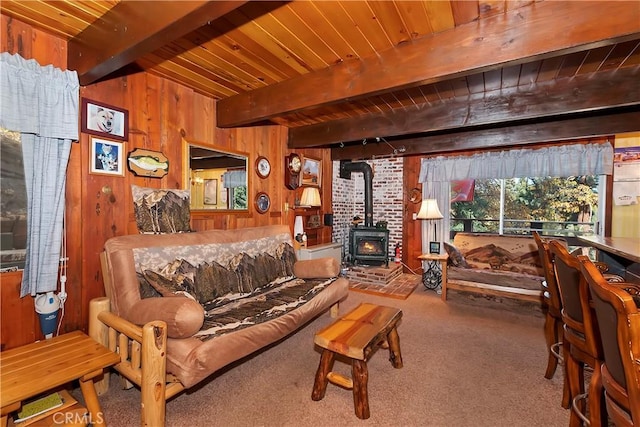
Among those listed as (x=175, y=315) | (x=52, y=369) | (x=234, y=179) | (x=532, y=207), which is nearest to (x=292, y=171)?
(x=234, y=179)

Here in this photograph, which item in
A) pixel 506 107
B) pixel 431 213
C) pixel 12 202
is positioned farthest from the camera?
pixel 431 213

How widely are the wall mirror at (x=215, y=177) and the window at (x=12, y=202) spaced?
1.18m

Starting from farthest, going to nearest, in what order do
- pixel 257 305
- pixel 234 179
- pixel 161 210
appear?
pixel 234 179 < pixel 161 210 < pixel 257 305

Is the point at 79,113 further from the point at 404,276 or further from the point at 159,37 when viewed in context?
the point at 404,276

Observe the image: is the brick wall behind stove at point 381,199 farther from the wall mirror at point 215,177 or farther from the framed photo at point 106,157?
the framed photo at point 106,157

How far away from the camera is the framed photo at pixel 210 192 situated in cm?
308

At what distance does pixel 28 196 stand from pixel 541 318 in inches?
190

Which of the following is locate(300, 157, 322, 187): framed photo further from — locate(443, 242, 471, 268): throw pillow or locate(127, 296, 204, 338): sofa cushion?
locate(127, 296, 204, 338): sofa cushion

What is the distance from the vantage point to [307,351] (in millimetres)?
2559

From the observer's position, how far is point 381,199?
5.77 meters

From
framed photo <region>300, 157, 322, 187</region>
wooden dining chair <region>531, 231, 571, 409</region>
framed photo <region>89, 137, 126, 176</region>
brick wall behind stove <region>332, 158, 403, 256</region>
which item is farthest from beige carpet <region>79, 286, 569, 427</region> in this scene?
brick wall behind stove <region>332, 158, 403, 256</region>

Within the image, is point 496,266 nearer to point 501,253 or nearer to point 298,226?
point 501,253

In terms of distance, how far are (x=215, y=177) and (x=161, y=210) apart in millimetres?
827

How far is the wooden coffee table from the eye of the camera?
5.72ft
